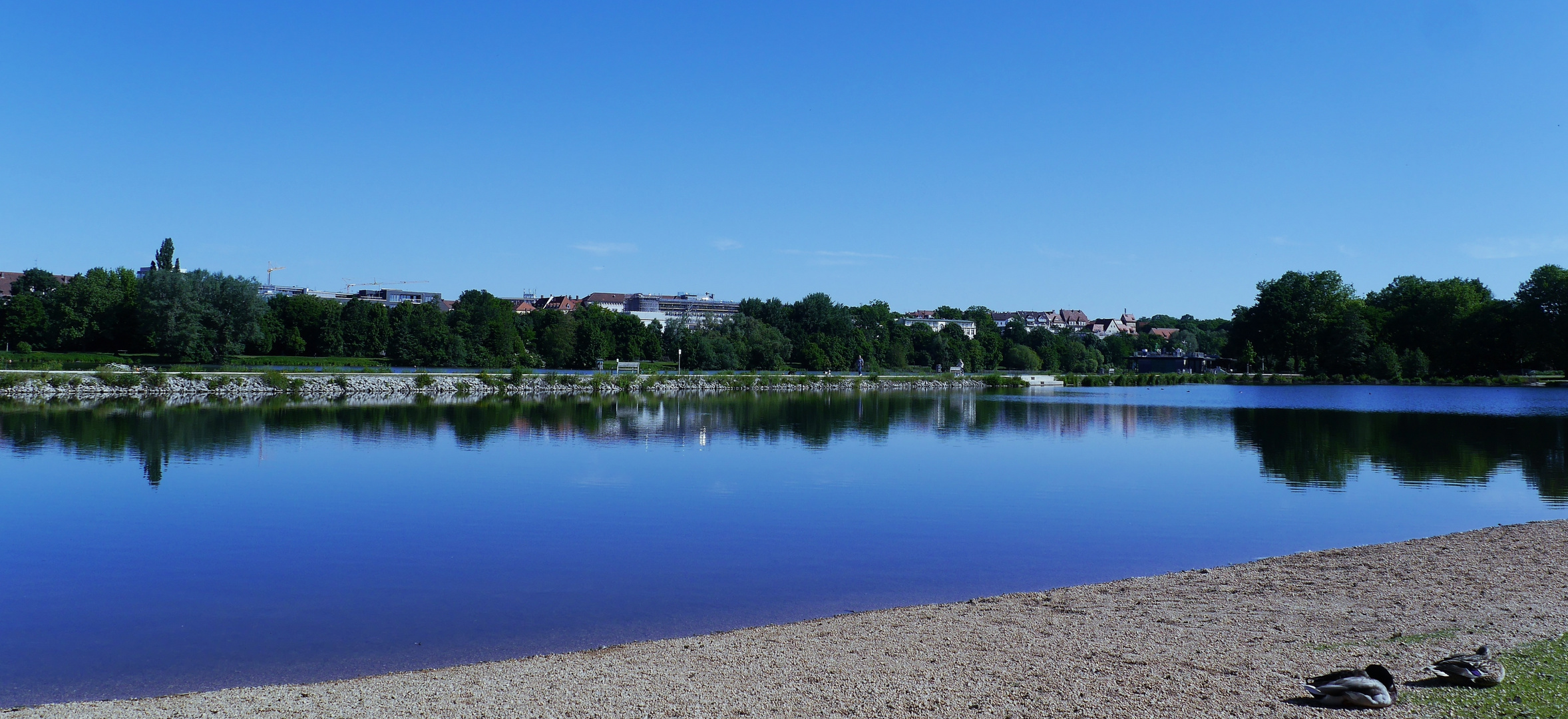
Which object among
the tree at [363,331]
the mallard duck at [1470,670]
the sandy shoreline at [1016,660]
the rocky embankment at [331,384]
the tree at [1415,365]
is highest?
the tree at [363,331]

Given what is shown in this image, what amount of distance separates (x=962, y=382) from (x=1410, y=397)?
36.0 meters

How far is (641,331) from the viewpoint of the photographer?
102 metres

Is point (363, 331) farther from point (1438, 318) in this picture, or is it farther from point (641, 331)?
point (1438, 318)

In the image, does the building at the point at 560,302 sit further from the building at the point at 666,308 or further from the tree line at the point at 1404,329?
the tree line at the point at 1404,329

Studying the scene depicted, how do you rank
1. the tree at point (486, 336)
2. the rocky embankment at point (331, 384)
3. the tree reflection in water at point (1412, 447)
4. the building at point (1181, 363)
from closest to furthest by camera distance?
the tree reflection in water at point (1412, 447) < the rocky embankment at point (331, 384) < the tree at point (486, 336) < the building at point (1181, 363)

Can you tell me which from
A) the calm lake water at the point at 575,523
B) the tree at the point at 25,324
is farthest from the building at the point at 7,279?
the calm lake water at the point at 575,523

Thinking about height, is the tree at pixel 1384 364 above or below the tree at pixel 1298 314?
below

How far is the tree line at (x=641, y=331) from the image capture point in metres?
63.9

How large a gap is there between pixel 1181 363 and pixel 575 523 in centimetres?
12671

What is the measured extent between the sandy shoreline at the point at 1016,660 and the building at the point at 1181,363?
125 m

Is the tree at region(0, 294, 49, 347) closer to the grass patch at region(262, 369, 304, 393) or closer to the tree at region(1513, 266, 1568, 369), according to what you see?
the grass patch at region(262, 369, 304, 393)

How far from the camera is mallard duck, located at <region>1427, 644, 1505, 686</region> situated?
5789 millimetres

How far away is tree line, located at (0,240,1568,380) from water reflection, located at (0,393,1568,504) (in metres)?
23.5

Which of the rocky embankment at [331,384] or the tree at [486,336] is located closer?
the rocky embankment at [331,384]
